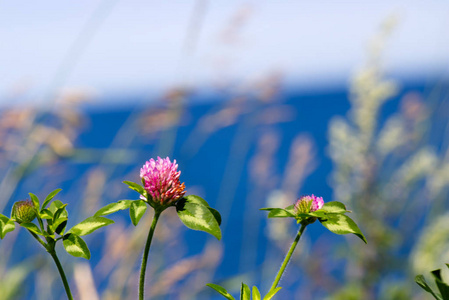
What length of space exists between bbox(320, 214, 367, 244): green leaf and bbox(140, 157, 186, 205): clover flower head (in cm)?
8

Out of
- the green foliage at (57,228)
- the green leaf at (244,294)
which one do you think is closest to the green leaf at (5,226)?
the green foliage at (57,228)

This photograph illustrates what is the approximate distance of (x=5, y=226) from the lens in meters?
0.29

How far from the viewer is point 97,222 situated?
0.93 ft

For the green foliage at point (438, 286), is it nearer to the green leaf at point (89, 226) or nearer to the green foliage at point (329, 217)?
the green foliage at point (329, 217)

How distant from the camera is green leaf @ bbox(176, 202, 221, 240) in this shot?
0.27 meters

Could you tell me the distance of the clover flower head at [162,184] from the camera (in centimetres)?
30

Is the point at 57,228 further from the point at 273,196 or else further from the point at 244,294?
the point at 273,196

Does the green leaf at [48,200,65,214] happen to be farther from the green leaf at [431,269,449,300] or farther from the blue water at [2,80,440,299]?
the blue water at [2,80,440,299]

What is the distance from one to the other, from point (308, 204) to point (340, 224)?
0.07 feet

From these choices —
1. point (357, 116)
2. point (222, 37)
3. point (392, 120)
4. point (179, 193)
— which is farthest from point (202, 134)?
point (179, 193)

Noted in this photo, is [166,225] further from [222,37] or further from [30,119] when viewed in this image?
[222,37]

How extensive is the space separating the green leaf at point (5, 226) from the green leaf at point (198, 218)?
82mm

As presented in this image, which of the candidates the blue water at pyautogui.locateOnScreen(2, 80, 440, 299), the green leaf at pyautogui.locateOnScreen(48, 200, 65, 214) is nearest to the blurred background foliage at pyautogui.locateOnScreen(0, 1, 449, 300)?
the blue water at pyautogui.locateOnScreen(2, 80, 440, 299)

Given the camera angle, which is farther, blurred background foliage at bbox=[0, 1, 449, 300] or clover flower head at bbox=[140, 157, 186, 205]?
blurred background foliage at bbox=[0, 1, 449, 300]
